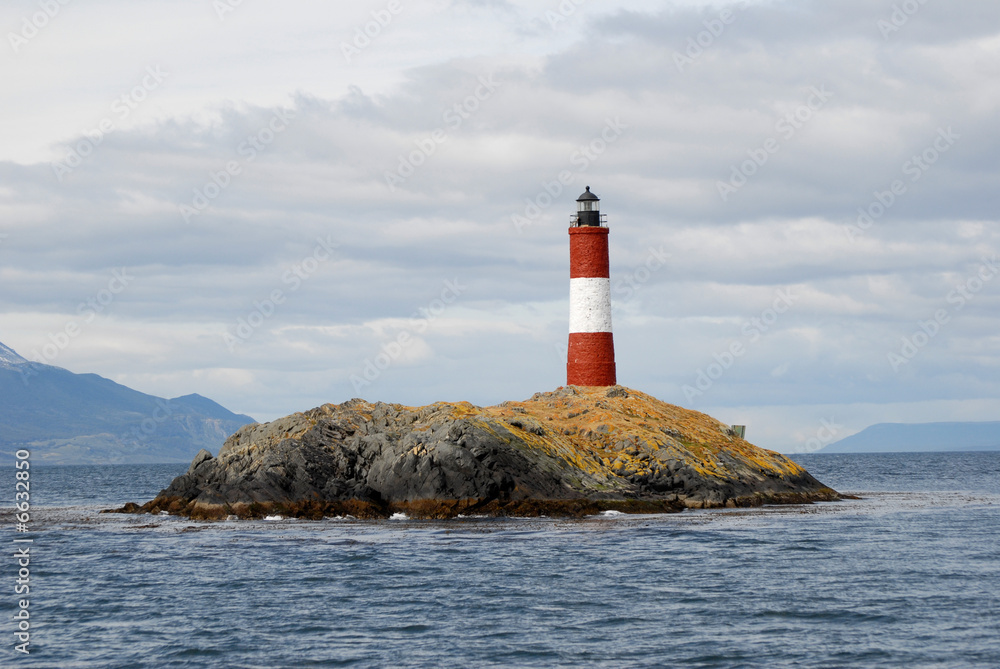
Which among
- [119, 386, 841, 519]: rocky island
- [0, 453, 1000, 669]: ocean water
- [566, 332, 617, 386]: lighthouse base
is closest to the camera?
[0, 453, 1000, 669]: ocean water

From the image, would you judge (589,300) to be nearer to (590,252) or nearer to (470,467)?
(590,252)

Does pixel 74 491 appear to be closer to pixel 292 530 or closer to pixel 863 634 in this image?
pixel 292 530

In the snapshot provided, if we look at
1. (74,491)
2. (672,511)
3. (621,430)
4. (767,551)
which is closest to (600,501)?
(672,511)

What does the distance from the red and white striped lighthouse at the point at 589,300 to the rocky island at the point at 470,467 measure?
412 cm

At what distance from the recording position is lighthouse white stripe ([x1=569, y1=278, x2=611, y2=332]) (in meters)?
48.2

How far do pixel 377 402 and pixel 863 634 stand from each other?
28.8m

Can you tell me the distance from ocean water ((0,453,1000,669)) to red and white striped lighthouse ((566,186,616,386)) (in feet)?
43.1

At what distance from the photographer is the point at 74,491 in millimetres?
72312

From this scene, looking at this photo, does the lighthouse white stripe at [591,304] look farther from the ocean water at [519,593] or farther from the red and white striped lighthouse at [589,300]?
the ocean water at [519,593]

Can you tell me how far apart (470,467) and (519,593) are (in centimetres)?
1450

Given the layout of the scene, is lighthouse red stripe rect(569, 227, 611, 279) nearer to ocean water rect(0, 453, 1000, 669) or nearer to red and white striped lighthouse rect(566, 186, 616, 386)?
red and white striped lighthouse rect(566, 186, 616, 386)

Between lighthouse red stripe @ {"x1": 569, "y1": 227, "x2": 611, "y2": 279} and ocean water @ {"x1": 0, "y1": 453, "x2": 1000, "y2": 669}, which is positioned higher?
lighthouse red stripe @ {"x1": 569, "y1": 227, "x2": 611, "y2": 279}

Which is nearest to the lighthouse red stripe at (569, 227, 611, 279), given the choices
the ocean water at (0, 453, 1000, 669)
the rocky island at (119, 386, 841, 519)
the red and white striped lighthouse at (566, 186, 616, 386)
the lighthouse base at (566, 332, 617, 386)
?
the red and white striped lighthouse at (566, 186, 616, 386)

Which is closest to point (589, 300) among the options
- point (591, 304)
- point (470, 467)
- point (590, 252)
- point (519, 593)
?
point (591, 304)
